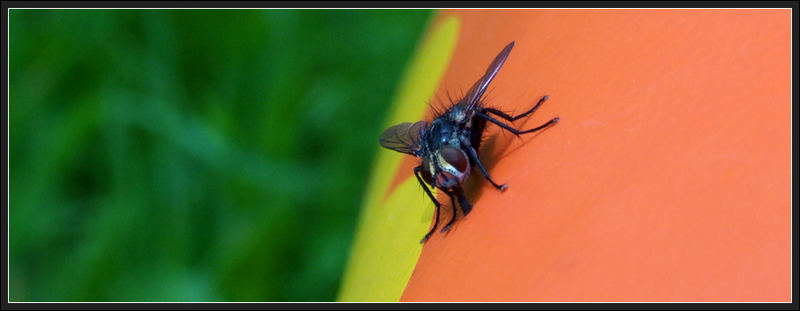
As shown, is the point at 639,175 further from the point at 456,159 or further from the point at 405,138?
the point at 405,138

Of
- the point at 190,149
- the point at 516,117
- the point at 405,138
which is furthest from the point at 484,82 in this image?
the point at 190,149

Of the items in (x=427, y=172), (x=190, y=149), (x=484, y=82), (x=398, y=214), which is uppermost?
(x=484, y=82)

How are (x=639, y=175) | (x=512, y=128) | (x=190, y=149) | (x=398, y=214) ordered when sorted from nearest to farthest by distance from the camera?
(x=639, y=175) < (x=512, y=128) < (x=398, y=214) < (x=190, y=149)

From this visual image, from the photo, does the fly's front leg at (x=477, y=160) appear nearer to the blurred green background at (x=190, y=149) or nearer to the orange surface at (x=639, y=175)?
the orange surface at (x=639, y=175)

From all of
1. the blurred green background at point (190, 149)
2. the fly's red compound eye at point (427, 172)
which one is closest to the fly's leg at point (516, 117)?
the fly's red compound eye at point (427, 172)

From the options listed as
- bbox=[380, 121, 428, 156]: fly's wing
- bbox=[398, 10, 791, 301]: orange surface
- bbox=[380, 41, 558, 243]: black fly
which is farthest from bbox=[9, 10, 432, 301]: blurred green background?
bbox=[398, 10, 791, 301]: orange surface

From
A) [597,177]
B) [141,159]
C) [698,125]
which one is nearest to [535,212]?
[597,177]

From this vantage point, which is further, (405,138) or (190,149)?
(190,149)
